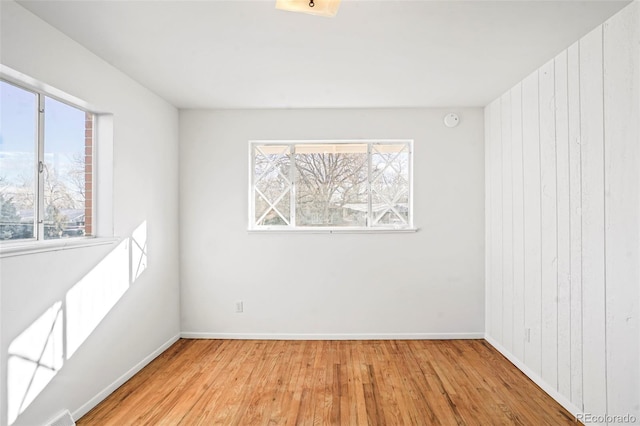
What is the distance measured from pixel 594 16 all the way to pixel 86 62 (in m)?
3.28

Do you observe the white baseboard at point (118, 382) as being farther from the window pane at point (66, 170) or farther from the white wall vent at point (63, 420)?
the window pane at point (66, 170)

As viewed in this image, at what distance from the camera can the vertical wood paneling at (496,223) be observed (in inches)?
143

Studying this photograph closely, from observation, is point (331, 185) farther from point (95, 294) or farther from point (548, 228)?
point (95, 294)

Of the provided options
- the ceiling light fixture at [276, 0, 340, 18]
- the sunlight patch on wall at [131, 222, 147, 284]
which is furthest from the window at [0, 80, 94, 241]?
the ceiling light fixture at [276, 0, 340, 18]

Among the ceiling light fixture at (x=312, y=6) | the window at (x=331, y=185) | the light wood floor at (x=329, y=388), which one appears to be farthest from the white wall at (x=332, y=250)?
the ceiling light fixture at (x=312, y=6)

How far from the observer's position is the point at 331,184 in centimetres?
416

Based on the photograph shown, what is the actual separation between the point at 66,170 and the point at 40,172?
0.87 feet

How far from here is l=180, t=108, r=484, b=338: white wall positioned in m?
4.02

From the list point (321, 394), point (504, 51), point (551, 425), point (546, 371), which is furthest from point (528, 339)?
point (504, 51)

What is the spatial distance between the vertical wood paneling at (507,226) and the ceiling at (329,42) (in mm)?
295

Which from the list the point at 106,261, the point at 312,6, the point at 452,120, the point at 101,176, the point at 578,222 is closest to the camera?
the point at 312,6

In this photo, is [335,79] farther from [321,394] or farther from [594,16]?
[321,394]

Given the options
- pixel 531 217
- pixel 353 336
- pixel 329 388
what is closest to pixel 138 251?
pixel 329 388

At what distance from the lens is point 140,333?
3238mm
